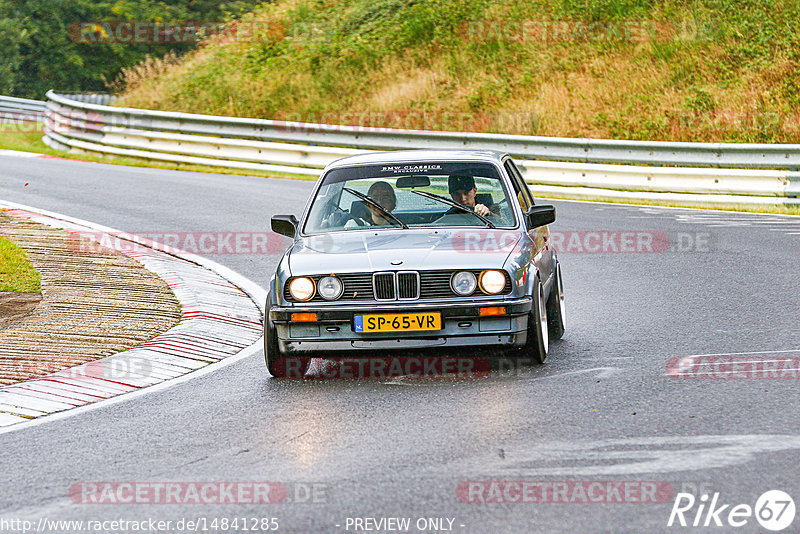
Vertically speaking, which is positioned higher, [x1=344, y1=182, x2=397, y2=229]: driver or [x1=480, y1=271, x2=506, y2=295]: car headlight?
[x1=344, y1=182, x2=397, y2=229]: driver

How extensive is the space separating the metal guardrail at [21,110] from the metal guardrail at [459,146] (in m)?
7.75

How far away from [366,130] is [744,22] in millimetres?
10544

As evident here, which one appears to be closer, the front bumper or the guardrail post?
the front bumper

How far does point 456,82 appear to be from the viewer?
90.5 ft

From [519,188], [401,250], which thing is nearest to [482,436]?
[401,250]

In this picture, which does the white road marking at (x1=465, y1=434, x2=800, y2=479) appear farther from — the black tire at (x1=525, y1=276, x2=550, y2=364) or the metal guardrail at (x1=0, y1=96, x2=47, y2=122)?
the metal guardrail at (x1=0, y1=96, x2=47, y2=122)

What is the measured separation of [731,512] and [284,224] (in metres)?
4.70

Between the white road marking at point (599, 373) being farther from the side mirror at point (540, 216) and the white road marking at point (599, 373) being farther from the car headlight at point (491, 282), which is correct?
the side mirror at point (540, 216)

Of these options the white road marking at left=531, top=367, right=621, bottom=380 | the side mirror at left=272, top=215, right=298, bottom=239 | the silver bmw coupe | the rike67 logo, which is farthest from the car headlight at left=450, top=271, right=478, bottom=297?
the rike67 logo

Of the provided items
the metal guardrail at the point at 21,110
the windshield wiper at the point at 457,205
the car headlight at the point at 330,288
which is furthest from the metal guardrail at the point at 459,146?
the car headlight at the point at 330,288

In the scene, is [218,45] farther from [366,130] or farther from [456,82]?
[366,130]

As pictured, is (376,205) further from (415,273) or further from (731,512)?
(731,512)

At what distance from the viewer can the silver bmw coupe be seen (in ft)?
24.5

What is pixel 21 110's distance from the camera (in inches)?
1406
